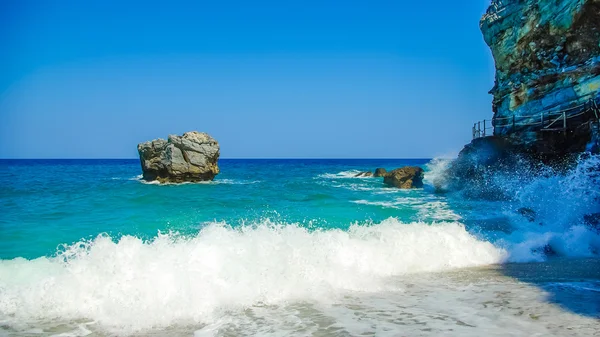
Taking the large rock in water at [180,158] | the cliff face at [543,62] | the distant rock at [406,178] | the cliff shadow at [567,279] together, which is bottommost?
the cliff shadow at [567,279]

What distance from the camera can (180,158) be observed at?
3133 cm

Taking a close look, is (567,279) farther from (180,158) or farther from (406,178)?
(180,158)

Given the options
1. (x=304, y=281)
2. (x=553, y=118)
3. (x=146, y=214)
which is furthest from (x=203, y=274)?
(x=553, y=118)

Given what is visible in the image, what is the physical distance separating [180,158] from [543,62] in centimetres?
2504

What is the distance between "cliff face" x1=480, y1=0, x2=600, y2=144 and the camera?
1953cm

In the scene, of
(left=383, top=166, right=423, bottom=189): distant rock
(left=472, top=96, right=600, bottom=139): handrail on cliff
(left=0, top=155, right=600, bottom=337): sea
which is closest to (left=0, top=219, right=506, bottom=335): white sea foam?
(left=0, top=155, right=600, bottom=337): sea

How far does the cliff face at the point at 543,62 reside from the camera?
19531 mm

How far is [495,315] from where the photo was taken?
5445mm

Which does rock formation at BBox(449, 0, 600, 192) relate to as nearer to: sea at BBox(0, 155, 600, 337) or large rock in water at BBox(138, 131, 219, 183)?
sea at BBox(0, 155, 600, 337)

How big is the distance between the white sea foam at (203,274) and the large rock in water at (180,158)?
2283 cm

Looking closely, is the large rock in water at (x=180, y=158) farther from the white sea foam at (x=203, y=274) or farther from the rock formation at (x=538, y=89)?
the white sea foam at (x=203, y=274)

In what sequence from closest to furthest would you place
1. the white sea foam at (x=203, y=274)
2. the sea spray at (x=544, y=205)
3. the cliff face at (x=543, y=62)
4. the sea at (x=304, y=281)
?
the sea at (x=304, y=281)
the white sea foam at (x=203, y=274)
the sea spray at (x=544, y=205)
the cliff face at (x=543, y=62)

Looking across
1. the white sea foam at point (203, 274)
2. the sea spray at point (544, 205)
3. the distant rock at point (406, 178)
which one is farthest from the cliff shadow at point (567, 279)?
the distant rock at point (406, 178)

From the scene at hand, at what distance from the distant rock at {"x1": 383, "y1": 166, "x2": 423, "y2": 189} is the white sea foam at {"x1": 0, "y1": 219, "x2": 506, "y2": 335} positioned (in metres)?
19.6
